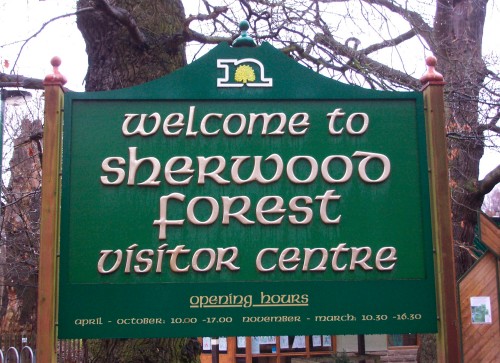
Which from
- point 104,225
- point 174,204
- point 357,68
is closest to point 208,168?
point 174,204

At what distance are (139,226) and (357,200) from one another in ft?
4.36

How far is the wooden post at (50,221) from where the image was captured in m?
3.77

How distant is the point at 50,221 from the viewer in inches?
152

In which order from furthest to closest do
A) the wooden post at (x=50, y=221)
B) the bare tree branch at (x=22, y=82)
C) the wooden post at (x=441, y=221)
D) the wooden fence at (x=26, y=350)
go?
the wooden fence at (x=26, y=350) < the bare tree branch at (x=22, y=82) < the wooden post at (x=441, y=221) < the wooden post at (x=50, y=221)

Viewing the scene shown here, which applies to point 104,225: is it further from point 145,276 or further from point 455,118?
point 455,118

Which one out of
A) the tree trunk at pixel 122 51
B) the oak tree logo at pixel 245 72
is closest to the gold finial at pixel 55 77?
the oak tree logo at pixel 245 72

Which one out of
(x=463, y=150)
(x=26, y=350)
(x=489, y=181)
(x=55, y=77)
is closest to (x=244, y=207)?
(x=55, y=77)

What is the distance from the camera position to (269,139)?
4.12 m

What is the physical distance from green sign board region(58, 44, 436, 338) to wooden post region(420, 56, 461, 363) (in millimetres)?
59

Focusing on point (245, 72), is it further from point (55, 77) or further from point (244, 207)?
Result: point (55, 77)

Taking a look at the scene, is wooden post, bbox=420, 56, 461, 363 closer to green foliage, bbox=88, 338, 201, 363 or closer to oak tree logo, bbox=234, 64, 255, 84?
oak tree logo, bbox=234, 64, 255, 84

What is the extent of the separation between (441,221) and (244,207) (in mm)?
1188

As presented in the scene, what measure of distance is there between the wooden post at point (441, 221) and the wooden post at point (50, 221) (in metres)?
2.25

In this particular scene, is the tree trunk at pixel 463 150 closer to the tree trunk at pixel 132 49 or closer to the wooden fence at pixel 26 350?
the tree trunk at pixel 132 49
